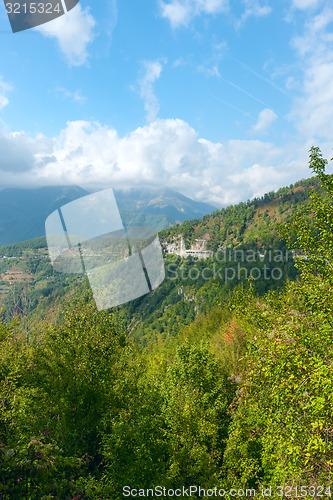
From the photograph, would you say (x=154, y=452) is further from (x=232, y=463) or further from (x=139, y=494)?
(x=232, y=463)

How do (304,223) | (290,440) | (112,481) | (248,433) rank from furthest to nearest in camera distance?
(248,433) → (112,481) → (304,223) → (290,440)

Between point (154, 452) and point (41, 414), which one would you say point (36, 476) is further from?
point (154, 452)

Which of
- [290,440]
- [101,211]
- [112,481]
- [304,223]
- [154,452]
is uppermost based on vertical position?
[101,211]

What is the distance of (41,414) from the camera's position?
10367mm

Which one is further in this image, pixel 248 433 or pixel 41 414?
pixel 248 433

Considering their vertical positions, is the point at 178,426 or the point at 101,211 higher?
the point at 101,211

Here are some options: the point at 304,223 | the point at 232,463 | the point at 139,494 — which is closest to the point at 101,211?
the point at 304,223

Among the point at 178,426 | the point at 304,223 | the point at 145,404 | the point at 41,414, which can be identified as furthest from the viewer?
the point at 178,426

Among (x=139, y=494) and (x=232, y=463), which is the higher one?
(x=139, y=494)

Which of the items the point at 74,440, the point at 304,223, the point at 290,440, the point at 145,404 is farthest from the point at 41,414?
the point at 304,223

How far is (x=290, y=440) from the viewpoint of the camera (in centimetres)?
586

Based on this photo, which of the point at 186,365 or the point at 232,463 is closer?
the point at 232,463

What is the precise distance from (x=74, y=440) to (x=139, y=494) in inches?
129

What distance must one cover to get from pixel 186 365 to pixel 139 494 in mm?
8006
